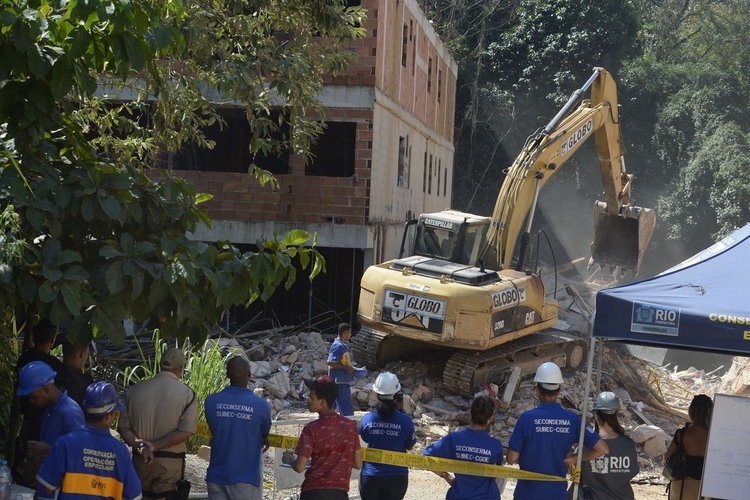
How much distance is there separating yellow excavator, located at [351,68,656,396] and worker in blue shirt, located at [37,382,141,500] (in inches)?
356

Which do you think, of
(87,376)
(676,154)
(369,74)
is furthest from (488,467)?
(676,154)

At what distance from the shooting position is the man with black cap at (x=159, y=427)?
6352 mm

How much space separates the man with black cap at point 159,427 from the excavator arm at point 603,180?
969 cm

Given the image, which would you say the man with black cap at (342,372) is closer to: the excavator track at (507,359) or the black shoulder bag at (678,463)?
the excavator track at (507,359)

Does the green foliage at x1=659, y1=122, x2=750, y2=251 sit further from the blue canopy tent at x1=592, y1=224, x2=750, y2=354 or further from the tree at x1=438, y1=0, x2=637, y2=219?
the blue canopy tent at x1=592, y1=224, x2=750, y2=354

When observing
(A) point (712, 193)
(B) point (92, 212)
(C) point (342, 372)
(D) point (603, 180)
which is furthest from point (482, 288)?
(A) point (712, 193)

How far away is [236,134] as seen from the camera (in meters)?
22.9

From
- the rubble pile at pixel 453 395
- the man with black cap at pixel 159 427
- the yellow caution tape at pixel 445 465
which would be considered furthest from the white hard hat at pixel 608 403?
the rubble pile at pixel 453 395

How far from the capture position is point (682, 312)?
21.3 ft

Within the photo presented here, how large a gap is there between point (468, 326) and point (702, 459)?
7.00m

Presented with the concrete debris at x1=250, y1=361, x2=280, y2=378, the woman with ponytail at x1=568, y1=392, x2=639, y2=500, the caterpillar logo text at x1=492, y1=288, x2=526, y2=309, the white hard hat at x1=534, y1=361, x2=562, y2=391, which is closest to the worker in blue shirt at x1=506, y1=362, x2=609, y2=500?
the white hard hat at x1=534, y1=361, x2=562, y2=391

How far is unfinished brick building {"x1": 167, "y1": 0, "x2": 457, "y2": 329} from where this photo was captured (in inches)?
739

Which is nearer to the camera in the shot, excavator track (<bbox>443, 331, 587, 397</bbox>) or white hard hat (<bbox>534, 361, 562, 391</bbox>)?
white hard hat (<bbox>534, 361, 562, 391</bbox>)

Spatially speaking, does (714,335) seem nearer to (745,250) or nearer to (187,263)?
(745,250)
